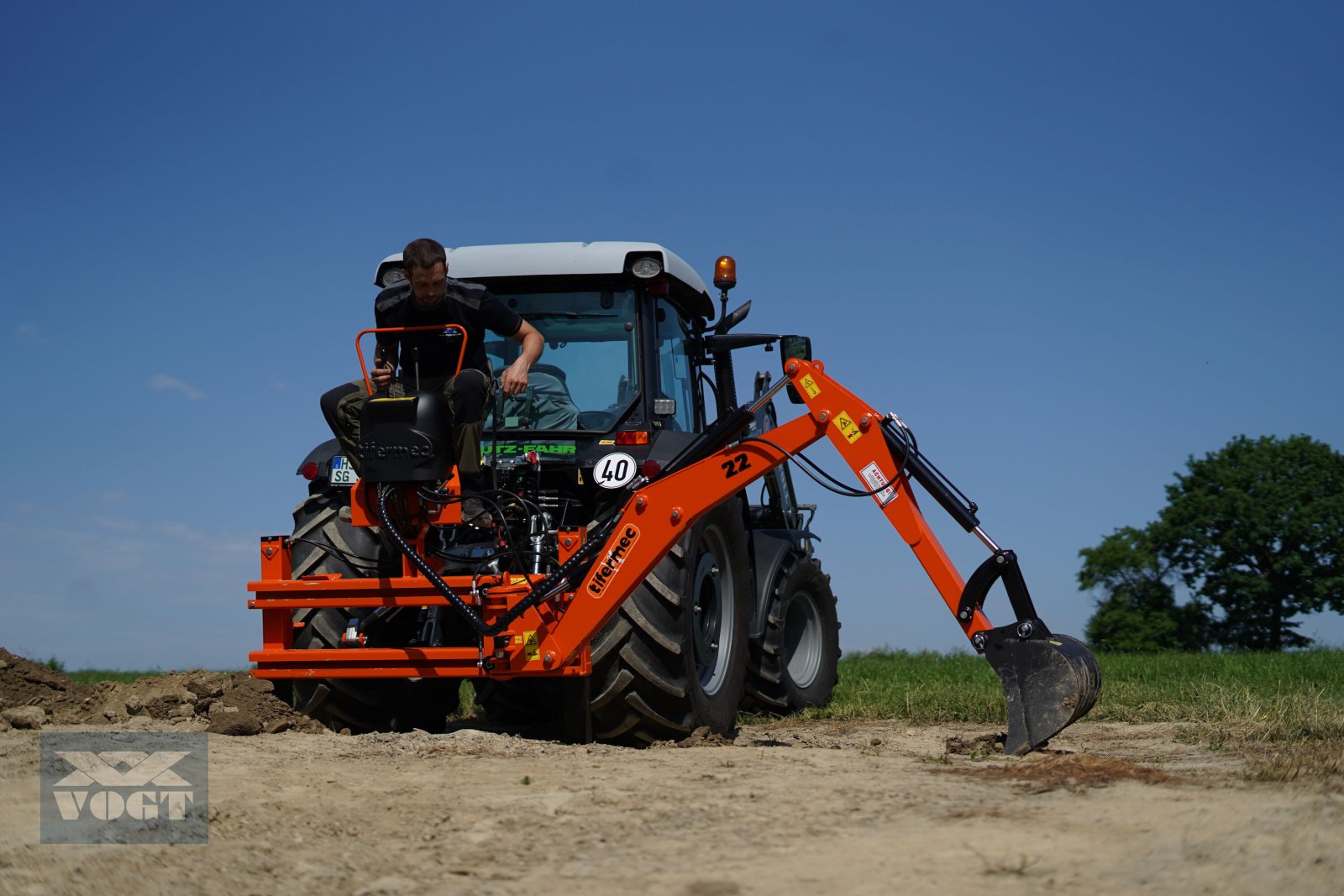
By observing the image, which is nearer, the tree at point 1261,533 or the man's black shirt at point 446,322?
the man's black shirt at point 446,322

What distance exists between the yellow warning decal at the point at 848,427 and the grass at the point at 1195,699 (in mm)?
2107

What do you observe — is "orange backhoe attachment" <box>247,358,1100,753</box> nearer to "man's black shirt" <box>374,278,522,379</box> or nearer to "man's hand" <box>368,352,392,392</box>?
"man's hand" <box>368,352,392,392</box>

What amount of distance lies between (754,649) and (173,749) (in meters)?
4.11

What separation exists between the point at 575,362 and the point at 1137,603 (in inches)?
1422

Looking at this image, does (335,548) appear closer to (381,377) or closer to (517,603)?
(381,377)

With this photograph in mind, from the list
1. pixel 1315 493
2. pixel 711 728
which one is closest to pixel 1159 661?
pixel 711 728

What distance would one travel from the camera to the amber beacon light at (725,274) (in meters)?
7.74

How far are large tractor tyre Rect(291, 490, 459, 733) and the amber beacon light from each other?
8.44 feet

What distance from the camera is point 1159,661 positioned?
45.1 ft

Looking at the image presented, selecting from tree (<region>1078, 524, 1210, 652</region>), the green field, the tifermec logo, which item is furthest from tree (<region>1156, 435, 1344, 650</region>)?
the tifermec logo

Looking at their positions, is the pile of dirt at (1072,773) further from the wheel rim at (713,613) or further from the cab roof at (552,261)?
the cab roof at (552,261)

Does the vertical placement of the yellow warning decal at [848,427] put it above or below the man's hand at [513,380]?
below

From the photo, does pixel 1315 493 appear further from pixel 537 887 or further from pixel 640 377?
pixel 537 887

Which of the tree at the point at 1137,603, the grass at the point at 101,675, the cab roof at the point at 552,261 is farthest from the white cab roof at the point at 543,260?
the tree at the point at 1137,603
